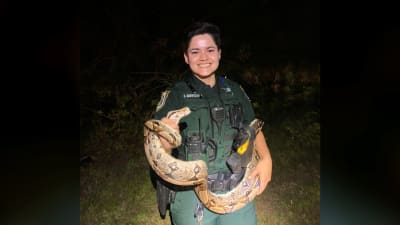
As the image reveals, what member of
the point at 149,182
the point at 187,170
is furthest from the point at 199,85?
the point at 149,182

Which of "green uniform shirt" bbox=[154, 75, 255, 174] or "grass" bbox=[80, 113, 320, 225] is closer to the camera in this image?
"green uniform shirt" bbox=[154, 75, 255, 174]

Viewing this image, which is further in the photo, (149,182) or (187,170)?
(149,182)

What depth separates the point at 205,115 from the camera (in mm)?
2291

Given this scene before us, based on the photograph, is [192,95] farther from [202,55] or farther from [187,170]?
[187,170]

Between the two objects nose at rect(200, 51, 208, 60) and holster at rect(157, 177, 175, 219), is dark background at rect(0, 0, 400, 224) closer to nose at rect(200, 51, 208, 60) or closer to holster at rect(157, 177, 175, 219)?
nose at rect(200, 51, 208, 60)

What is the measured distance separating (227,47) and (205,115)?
409 millimetres

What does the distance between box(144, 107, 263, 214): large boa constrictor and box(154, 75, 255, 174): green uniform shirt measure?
4 cm

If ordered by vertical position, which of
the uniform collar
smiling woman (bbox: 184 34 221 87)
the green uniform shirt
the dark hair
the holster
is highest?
the dark hair

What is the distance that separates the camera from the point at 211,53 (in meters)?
2.33

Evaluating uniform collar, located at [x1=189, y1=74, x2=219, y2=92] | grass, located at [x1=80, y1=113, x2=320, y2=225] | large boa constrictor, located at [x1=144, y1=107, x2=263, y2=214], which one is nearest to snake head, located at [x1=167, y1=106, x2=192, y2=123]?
large boa constrictor, located at [x1=144, y1=107, x2=263, y2=214]

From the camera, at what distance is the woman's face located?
2.32m
